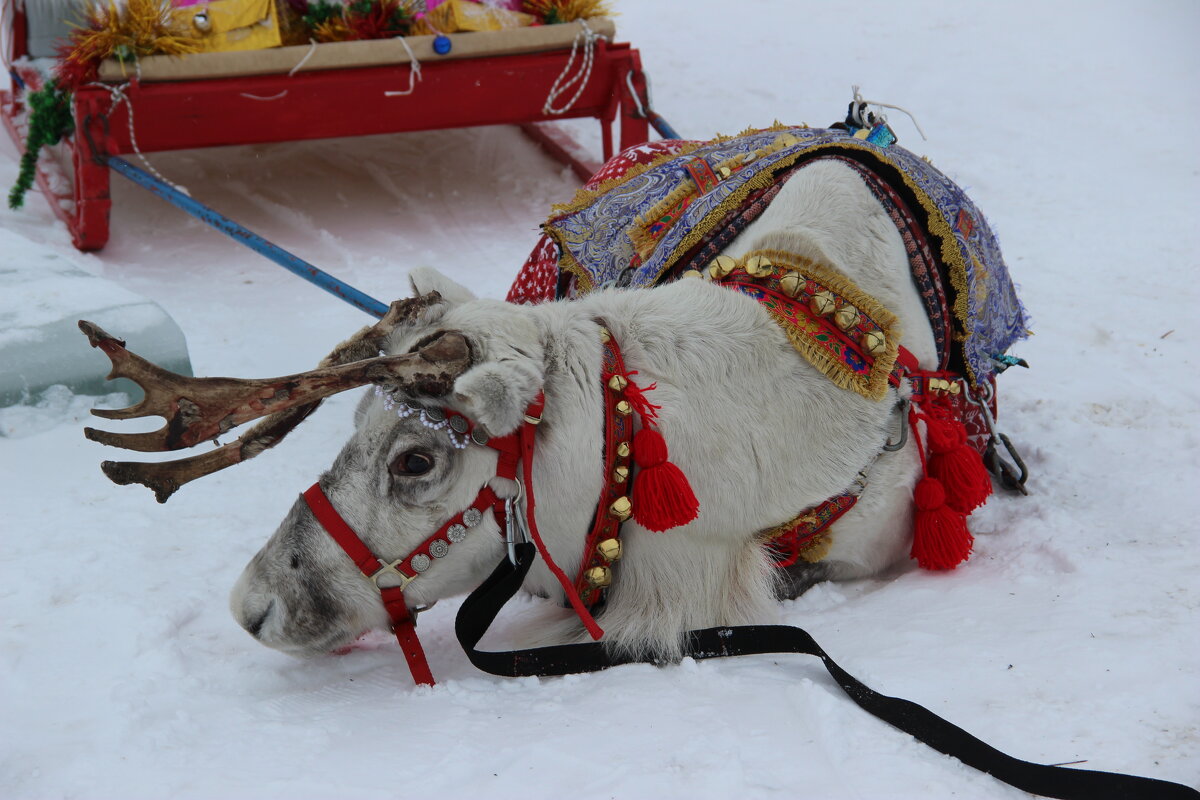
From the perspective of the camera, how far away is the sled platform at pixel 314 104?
17.4 feet

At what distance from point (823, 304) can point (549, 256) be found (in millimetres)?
1318

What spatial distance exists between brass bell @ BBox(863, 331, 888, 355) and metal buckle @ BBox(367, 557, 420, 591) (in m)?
1.17

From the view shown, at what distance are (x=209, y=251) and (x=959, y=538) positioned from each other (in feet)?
14.2

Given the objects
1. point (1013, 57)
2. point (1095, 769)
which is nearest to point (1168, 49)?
point (1013, 57)

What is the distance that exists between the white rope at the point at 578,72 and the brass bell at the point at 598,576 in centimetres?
400

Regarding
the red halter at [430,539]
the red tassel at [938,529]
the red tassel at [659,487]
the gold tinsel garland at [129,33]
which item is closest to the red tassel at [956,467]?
the red tassel at [938,529]

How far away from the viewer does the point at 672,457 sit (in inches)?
97.1

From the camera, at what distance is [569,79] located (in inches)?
235

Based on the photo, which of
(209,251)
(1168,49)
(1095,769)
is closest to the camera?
(1095,769)

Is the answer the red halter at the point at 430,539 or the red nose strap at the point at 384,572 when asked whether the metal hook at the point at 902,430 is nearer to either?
the red halter at the point at 430,539

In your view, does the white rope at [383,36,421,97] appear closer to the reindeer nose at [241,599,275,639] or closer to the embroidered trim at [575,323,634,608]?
the embroidered trim at [575,323,634,608]

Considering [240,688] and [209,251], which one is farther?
[209,251]

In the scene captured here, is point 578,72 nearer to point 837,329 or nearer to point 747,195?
point 747,195

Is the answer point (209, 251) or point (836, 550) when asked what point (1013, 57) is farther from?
point (836, 550)
